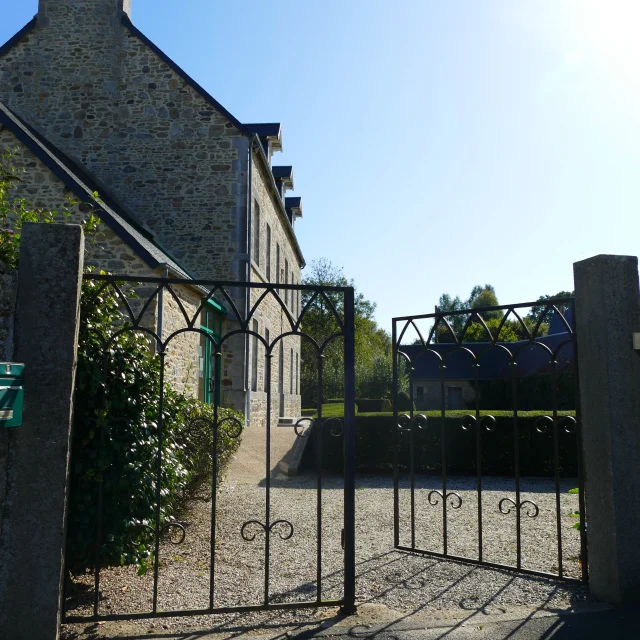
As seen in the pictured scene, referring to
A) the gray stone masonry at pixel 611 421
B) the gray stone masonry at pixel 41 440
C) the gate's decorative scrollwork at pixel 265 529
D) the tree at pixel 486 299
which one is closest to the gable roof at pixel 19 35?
the gate's decorative scrollwork at pixel 265 529

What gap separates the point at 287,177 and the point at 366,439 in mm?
13677

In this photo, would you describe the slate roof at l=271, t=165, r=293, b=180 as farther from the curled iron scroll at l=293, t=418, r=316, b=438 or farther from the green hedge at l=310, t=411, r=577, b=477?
the green hedge at l=310, t=411, r=577, b=477

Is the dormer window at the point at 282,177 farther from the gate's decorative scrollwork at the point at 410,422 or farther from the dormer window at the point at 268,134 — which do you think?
the gate's decorative scrollwork at the point at 410,422

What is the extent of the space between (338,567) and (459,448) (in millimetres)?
5768

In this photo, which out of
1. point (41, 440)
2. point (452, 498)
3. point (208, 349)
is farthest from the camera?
point (208, 349)

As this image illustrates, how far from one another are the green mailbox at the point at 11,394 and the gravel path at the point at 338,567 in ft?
4.54

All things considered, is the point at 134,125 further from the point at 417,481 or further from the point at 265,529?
the point at 265,529

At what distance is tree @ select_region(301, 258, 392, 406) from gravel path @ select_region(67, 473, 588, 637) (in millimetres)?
11621

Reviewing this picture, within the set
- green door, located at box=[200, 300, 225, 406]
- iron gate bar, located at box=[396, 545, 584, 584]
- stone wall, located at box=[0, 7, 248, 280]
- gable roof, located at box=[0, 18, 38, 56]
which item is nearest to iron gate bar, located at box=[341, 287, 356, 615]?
iron gate bar, located at box=[396, 545, 584, 584]

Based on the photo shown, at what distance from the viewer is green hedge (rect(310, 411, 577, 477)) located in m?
10.1

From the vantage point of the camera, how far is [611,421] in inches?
154

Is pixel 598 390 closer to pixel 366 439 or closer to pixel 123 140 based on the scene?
pixel 366 439

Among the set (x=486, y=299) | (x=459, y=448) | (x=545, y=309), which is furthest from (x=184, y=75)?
(x=486, y=299)

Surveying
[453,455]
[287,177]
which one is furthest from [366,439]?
[287,177]
